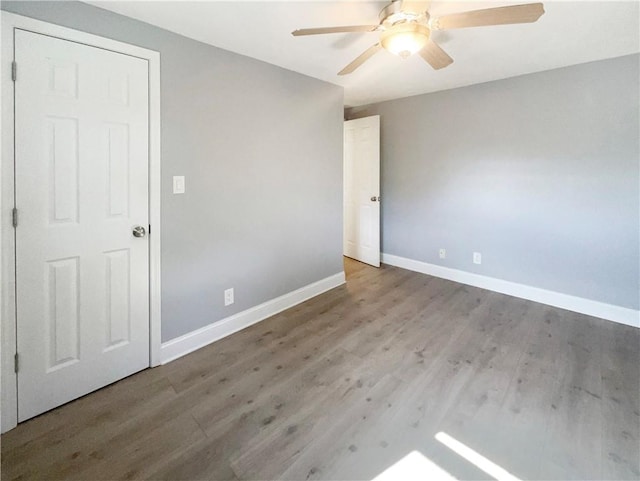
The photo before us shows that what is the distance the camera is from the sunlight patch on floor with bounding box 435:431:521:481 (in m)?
1.37

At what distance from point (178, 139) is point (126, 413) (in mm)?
1741

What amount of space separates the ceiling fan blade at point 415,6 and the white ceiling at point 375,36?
0.39 meters

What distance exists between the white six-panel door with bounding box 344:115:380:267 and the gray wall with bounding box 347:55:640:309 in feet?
1.05

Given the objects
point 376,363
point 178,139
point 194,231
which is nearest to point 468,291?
point 376,363

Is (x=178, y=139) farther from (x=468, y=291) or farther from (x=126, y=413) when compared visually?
(x=468, y=291)

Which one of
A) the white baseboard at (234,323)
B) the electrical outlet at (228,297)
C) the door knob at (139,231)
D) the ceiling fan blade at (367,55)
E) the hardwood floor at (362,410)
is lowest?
the hardwood floor at (362,410)

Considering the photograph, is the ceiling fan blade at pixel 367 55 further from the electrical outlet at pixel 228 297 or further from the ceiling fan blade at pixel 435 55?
the electrical outlet at pixel 228 297

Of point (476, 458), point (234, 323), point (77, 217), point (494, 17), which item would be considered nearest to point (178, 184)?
point (77, 217)

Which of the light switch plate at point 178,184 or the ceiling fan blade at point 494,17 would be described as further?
the light switch plate at point 178,184

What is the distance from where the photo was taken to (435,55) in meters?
1.96

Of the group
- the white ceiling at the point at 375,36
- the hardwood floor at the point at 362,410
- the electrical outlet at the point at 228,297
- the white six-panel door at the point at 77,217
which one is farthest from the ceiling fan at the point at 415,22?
the hardwood floor at the point at 362,410

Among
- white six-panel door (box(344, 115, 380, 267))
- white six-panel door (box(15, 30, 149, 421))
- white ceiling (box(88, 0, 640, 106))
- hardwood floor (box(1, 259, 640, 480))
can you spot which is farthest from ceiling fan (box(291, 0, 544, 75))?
white six-panel door (box(344, 115, 380, 267))

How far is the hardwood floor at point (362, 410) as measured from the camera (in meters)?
1.42

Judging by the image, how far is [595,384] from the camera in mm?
1974
